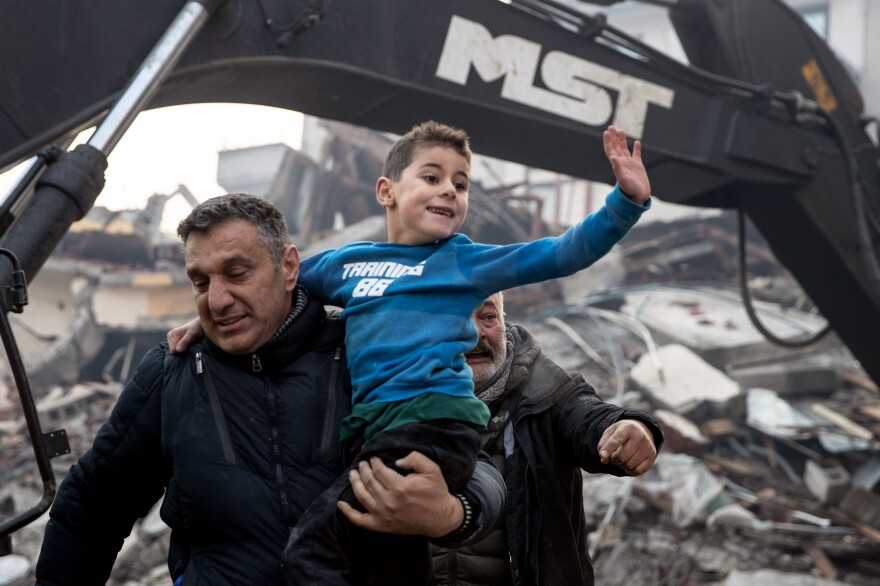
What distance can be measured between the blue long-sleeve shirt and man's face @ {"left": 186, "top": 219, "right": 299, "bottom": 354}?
22cm

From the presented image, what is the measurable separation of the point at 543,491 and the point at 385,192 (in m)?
1.05

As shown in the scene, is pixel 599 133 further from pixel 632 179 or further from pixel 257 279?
pixel 257 279

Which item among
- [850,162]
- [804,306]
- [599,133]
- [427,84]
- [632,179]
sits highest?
[804,306]

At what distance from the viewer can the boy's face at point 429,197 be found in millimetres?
2014

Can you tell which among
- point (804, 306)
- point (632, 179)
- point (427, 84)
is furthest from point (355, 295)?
point (804, 306)

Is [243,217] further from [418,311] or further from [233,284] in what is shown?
[418,311]

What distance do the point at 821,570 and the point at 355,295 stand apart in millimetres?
5562

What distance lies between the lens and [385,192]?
7.02 ft

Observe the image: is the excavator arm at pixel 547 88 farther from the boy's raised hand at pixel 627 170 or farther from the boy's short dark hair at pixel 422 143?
the boy's raised hand at pixel 627 170

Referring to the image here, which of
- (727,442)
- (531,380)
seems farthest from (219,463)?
(727,442)

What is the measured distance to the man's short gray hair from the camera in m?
1.84

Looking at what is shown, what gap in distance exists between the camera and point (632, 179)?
1816 millimetres

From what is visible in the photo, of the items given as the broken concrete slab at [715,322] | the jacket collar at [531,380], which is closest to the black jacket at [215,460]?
the jacket collar at [531,380]

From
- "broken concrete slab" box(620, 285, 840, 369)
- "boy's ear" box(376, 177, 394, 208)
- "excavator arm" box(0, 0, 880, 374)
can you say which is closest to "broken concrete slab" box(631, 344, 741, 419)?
"broken concrete slab" box(620, 285, 840, 369)
